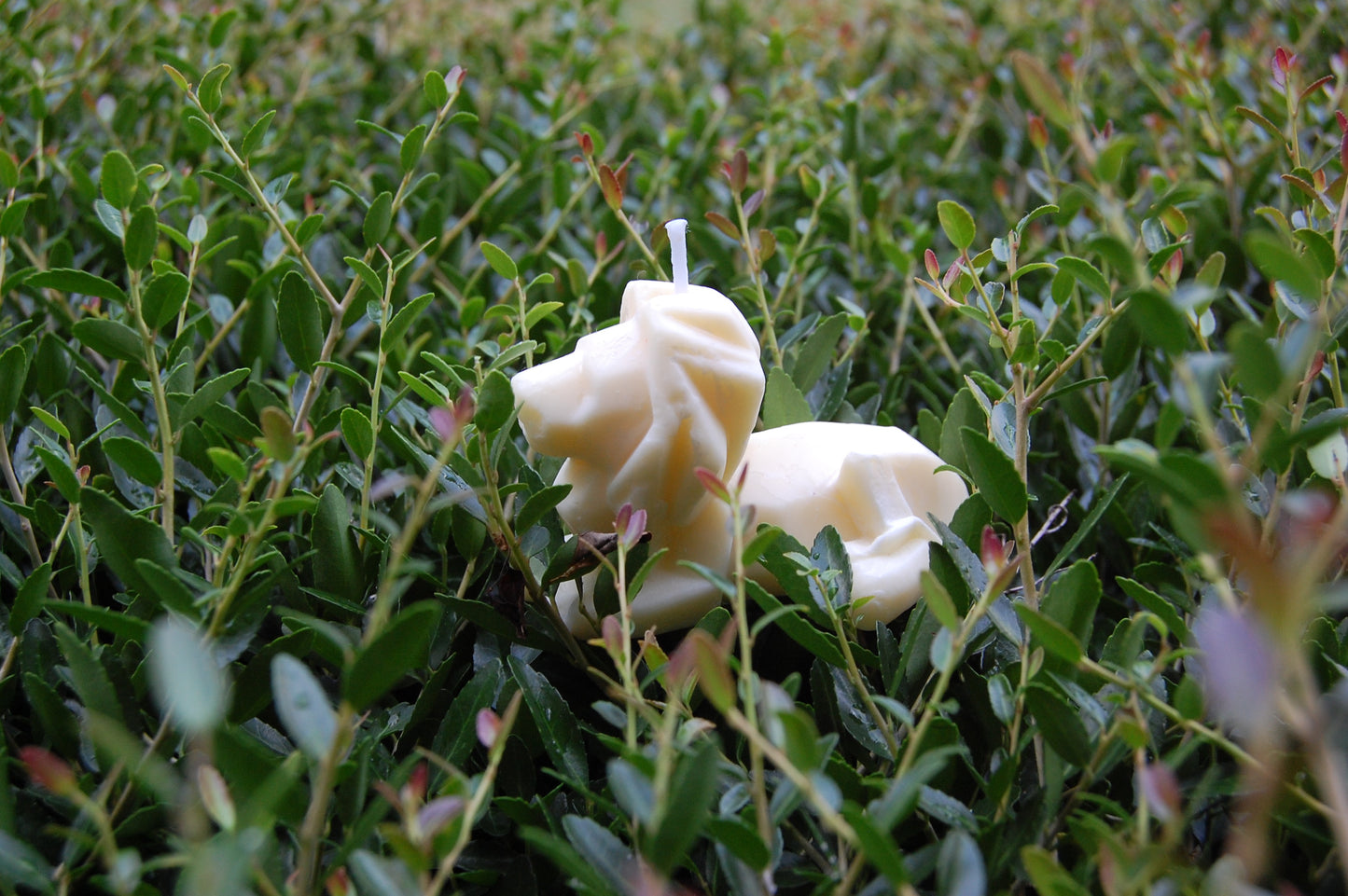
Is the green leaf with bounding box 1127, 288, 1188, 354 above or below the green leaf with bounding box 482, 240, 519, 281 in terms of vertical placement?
below

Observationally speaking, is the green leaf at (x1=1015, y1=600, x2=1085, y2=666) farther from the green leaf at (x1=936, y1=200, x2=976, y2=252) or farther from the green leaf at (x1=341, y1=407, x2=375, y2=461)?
the green leaf at (x1=341, y1=407, x2=375, y2=461)

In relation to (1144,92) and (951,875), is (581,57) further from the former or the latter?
(951,875)

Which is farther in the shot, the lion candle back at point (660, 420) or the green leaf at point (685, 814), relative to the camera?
the lion candle back at point (660, 420)

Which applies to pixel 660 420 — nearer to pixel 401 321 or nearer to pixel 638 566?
pixel 638 566

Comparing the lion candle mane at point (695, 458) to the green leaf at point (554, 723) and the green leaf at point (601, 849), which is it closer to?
the green leaf at point (554, 723)

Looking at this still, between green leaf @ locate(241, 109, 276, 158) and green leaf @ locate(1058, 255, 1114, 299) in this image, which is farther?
green leaf @ locate(241, 109, 276, 158)

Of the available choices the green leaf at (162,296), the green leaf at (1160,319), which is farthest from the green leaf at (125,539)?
the green leaf at (1160,319)

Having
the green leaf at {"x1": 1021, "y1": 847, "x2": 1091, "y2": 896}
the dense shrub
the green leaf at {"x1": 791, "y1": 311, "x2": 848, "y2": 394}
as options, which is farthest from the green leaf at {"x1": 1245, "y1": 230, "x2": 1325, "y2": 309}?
the green leaf at {"x1": 791, "y1": 311, "x2": 848, "y2": 394}
